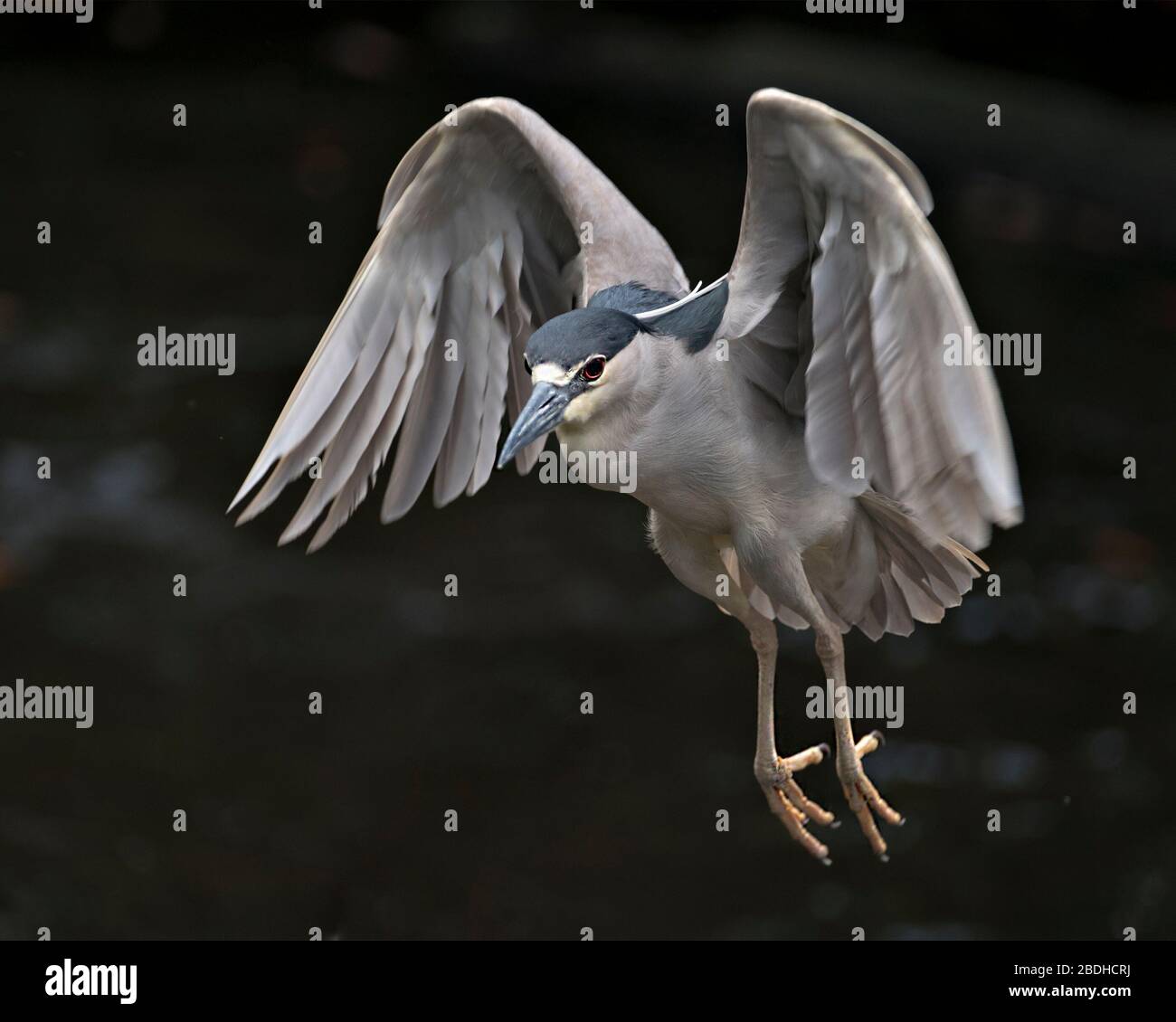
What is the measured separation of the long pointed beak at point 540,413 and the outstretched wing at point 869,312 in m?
0.32

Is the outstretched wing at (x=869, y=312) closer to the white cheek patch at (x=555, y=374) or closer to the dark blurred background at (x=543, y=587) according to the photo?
the white cheek patch at (x=555, y=374)

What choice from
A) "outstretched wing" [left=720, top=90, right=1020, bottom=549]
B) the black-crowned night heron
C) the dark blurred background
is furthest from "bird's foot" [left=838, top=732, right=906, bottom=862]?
the dark blurred background

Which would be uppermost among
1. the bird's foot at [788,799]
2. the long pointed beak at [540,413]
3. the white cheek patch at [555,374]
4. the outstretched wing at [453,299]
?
the outstretched wing at [453,299]

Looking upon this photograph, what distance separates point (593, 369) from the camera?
7.61 ft

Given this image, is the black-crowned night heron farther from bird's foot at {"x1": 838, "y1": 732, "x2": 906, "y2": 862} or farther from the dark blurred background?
the dark blurred background

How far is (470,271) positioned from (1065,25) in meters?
4.01

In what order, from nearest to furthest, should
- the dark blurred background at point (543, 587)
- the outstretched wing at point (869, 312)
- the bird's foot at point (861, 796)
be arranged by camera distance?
1. the outstretched wing at point (869, 312)
2. the bird's foot at point (861, 796)
3. the dark blurred background at point (543, 587)

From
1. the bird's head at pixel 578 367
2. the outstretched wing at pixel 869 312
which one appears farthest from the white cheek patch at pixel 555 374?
the outstretched wing at pixel 869 312

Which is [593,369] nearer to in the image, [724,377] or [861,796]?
[724,377]

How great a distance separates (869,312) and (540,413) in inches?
17.4

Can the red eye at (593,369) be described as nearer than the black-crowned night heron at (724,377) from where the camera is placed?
No

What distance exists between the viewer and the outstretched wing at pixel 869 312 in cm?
210

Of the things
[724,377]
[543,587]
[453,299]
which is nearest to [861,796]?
[724,377]
